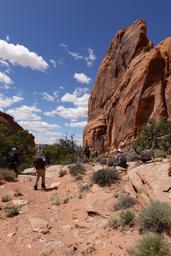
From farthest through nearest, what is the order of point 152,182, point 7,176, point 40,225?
point 7,176, point 152,182, point 40,225

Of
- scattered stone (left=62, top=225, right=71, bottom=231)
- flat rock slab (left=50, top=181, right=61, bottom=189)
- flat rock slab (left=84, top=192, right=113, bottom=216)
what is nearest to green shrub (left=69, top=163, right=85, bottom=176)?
flat rock slab (left=50, top=181, right=61, bottom=189)

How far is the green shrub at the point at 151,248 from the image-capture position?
5.57 metres

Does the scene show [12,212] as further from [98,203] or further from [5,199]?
[98,203]

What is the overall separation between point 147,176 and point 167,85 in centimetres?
3408

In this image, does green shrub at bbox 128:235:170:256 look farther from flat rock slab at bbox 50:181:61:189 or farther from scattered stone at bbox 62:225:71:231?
flat rock slab at bbox 50:181:61:189

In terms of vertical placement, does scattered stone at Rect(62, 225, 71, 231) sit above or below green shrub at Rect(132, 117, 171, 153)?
below

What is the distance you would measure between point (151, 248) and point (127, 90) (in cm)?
4149

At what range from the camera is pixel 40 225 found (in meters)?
8.58

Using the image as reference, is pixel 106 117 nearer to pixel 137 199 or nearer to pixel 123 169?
pixel 123 169

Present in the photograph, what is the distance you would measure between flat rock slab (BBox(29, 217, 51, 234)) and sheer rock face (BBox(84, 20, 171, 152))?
107 ft

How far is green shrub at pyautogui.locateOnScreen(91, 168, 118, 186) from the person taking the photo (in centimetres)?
1183

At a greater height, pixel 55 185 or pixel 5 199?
pixel 55 185

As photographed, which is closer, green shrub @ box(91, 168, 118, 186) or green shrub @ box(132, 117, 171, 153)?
green shrub @ box(91, 168, 118, 186)

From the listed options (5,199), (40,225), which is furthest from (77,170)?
(40,225)
